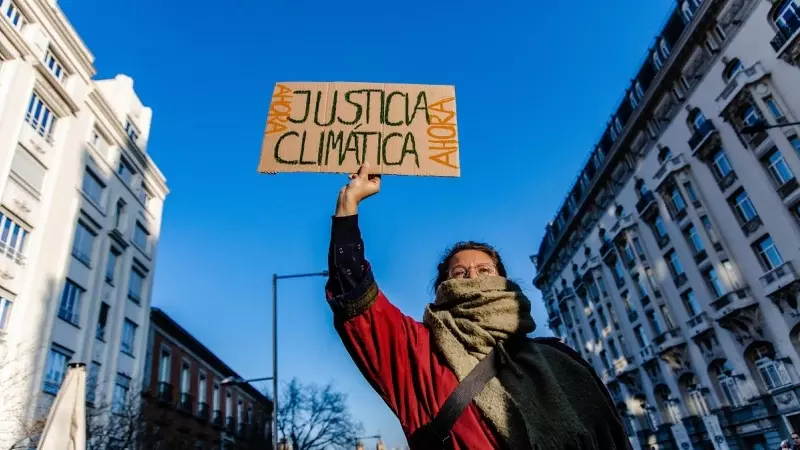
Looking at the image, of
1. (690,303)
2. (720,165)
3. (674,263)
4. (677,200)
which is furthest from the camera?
(674,263)

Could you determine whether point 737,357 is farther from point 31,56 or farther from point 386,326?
point 31,56

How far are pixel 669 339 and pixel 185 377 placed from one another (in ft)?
103

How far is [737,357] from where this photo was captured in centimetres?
2664

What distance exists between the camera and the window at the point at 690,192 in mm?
29539

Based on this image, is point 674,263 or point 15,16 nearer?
point 15,16

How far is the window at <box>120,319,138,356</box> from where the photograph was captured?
88.5 ft

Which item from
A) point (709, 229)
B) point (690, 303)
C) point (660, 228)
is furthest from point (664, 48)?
point (690, 303)

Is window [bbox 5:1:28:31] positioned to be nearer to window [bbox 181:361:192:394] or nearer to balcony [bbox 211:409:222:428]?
window [bbox 181:361:192:394]

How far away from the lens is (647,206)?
33312mm

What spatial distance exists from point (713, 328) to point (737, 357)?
2.20m

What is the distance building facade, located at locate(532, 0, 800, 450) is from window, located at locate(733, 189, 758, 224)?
0.06 metres

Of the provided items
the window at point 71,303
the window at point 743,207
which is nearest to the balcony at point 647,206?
the window at point 743,207

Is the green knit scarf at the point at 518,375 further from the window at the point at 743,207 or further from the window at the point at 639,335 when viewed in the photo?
the window at the point at 639,335

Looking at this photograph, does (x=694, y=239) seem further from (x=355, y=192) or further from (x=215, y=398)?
(x=215, y=398)
